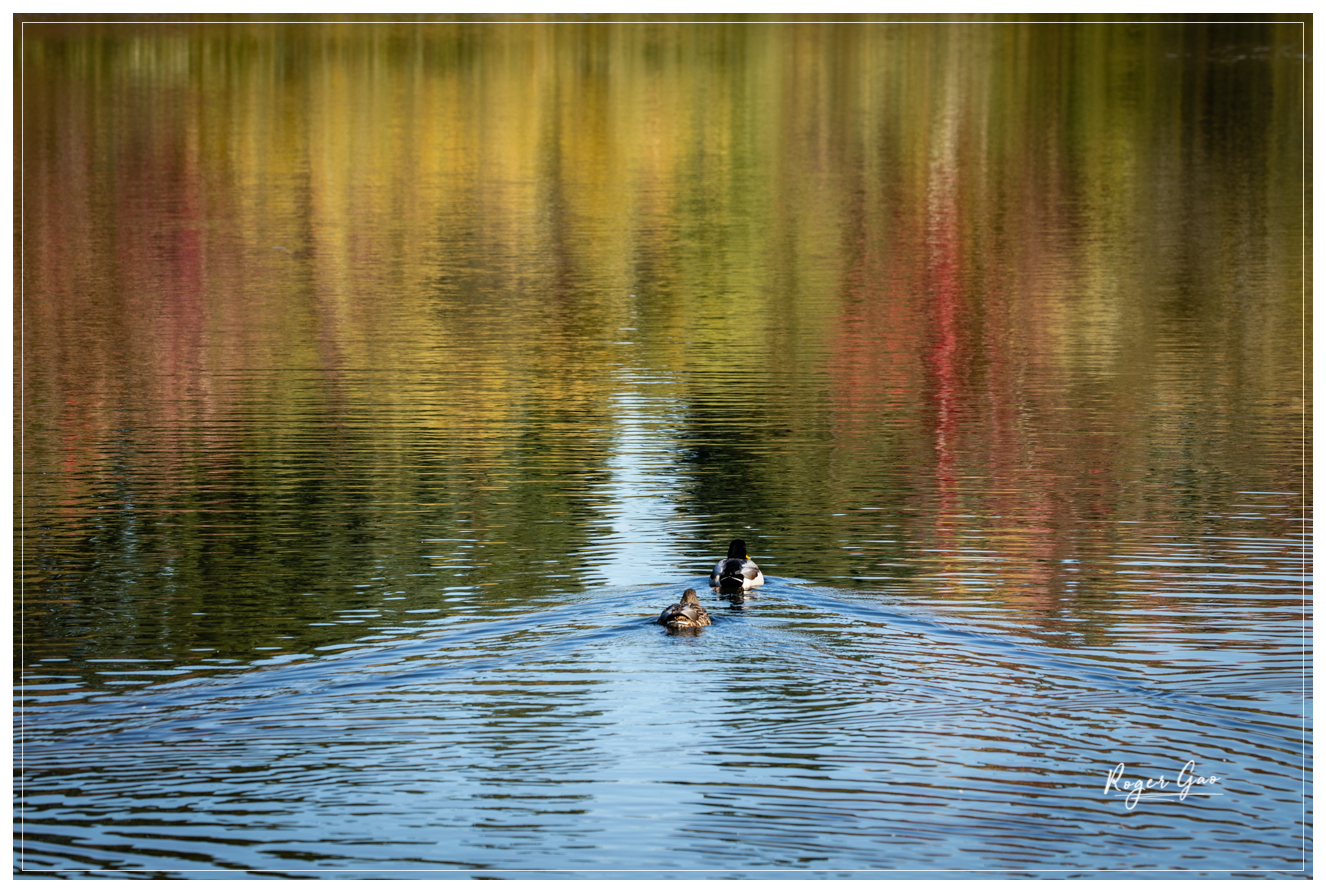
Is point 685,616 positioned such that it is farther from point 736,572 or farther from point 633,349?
point 633,349

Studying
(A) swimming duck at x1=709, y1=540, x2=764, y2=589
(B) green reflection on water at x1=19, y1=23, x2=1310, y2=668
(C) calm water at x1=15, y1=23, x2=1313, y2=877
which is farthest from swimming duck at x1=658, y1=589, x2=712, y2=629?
(B) green reflection on water at x1=19, y1=23, x2=1310, y2=668

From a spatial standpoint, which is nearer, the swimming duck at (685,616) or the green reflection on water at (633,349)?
the swimming duck at (685,616)

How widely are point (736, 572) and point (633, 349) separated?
469 inches

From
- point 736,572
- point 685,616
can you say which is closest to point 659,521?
point 736,572

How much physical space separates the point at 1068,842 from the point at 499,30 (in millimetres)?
69037

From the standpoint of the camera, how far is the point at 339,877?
984cm

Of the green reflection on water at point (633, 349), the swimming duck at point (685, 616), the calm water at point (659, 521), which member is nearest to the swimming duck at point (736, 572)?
the calm water at point (659, 521)

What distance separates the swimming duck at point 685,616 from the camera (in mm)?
13578

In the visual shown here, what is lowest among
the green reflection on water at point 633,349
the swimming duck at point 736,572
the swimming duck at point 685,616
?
the swimming duck at point 685,616

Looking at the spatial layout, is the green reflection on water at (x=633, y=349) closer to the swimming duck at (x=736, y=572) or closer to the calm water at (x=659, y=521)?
the calm water at (x=659, y=521)

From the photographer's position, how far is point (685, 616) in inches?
535

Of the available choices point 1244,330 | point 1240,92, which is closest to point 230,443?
point 1244,330

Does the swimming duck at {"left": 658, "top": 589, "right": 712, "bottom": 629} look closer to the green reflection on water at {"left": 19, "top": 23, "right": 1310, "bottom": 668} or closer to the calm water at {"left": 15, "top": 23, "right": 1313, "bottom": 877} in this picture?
the calm water at {"left": 15, "top": 23, "right": 1313, "bottom": 877}

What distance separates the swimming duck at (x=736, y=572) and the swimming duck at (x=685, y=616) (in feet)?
3.00
